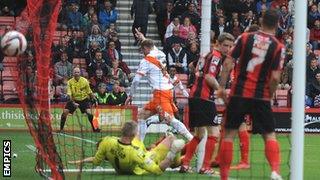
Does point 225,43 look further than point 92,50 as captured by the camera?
No

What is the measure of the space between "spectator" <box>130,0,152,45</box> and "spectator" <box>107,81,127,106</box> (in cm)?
166

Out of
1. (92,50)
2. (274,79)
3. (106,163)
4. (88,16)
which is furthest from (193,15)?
(274,79)

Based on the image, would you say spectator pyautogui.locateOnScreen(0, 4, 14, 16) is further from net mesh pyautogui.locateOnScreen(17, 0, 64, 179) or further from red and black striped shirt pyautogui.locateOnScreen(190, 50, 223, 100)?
net mesh pyautogui.locateOnScreen(17, 0, 64, 179)

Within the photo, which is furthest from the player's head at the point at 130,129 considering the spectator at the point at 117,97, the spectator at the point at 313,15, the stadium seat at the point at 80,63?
the spectator at the point at 313,15

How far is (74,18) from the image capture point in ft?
68.2

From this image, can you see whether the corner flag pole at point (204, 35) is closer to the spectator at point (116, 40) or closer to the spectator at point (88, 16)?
the spectator at point (88, 16)

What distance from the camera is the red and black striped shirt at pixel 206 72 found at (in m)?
13.8

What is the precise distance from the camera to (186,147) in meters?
14.3

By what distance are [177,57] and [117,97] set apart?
203 cm

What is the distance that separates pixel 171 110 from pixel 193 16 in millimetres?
7886

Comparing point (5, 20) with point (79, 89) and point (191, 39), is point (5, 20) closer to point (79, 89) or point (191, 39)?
point (79, 89)

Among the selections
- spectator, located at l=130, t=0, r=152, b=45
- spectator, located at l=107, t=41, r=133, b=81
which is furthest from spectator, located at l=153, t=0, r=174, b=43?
spectator, located at l=107, t=41, r=133, b=81

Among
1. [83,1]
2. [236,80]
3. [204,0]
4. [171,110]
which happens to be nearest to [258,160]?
[171,110]

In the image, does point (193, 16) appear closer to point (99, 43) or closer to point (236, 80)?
point (99, 43)
